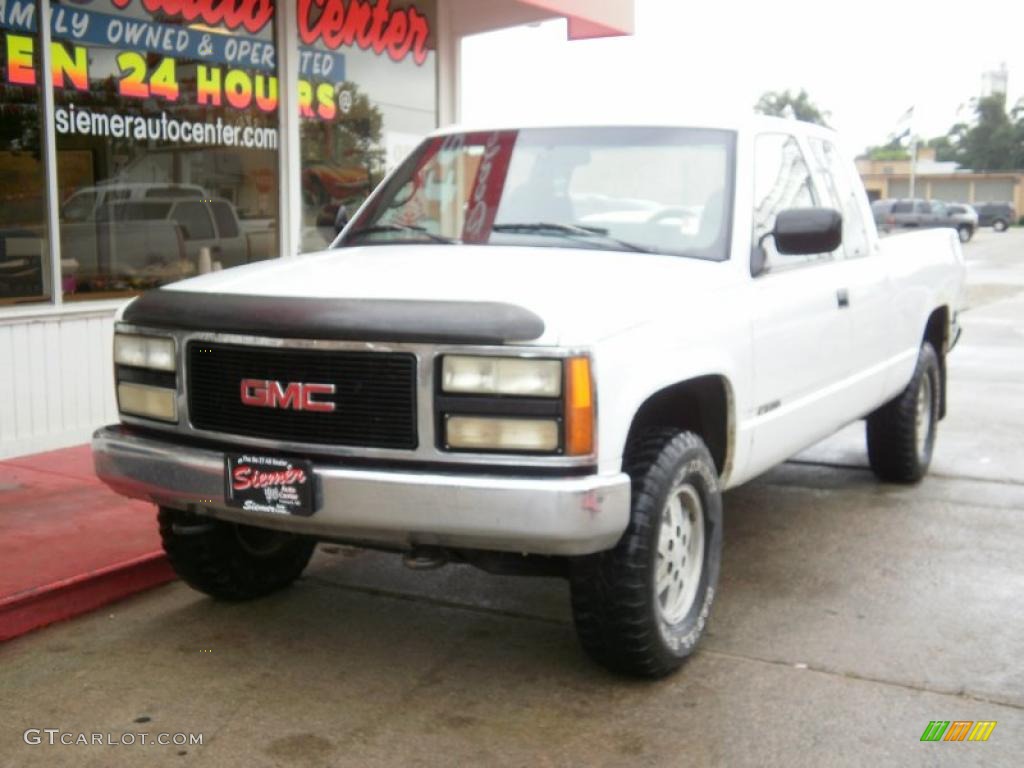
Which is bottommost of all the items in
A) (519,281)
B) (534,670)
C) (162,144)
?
(534,670)

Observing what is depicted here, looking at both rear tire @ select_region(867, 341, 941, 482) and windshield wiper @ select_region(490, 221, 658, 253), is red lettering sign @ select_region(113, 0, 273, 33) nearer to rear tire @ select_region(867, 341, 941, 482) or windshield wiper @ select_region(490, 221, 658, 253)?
windshield wiper @ select_region(490, 221, 658, 253)

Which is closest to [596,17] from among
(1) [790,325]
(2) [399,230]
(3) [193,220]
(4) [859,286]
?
(3) [193,220]

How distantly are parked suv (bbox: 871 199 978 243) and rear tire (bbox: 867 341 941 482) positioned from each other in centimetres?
4320

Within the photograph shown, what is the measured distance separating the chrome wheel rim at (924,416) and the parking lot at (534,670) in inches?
39.4

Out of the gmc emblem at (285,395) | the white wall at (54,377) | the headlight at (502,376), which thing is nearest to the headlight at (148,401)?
the gmc emblem at (285,395)

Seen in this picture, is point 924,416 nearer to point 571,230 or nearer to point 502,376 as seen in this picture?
point 571,230

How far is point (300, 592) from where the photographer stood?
522 cm

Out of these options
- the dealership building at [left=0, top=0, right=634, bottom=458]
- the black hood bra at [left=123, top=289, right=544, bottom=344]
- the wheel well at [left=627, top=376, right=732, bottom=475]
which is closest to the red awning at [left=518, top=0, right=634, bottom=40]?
the dealership building at [left=0, top=0, right=634, bottom=458]

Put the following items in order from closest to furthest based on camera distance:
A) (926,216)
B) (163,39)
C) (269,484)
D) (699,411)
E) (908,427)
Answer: (269,484) → (699,411) → (908,427) → (163,39) → (926,216)

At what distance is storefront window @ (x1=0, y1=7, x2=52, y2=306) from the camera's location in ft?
23.6

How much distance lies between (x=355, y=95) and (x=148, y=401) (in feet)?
20.8

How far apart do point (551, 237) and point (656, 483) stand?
4.05ft

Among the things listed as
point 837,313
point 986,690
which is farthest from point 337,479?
point 837,313

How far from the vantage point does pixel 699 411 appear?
459cm
